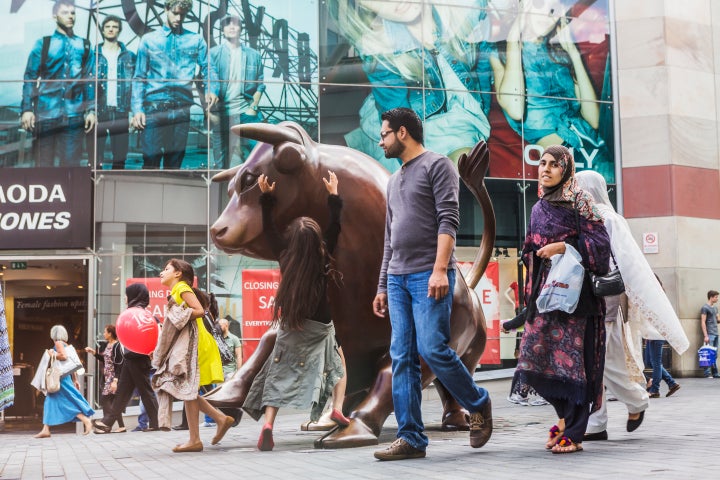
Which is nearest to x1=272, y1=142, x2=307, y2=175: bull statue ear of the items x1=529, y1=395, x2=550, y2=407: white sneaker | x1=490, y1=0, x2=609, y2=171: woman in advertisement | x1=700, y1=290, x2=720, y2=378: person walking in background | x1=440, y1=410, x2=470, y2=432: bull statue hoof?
x1=440, y1=410, x2=470, y2=432: bull statue hoof

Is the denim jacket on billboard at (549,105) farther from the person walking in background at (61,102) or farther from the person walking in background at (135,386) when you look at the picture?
the person walking in background at (135,386)

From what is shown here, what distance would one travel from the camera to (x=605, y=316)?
20.4ft

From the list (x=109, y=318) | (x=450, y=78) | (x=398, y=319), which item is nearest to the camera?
(x=398, y=319)

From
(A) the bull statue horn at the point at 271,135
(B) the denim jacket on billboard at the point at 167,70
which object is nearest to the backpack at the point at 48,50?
(B) the denim jacket on billboard at the point at 167,70

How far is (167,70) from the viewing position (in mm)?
17688

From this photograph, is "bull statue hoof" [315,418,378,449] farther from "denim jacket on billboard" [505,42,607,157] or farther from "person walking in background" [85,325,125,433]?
"denim jacket on billboard" [505,42,607,157]

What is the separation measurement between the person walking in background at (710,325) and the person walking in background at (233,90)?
8.67m

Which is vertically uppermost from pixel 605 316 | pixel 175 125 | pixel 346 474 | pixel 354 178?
pixel 175 125

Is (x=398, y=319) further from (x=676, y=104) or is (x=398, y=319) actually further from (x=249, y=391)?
(x=676, y=104)

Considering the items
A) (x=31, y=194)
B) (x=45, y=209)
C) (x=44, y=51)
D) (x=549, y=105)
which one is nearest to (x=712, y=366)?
(x=549, y=105)

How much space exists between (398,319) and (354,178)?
5.91 feet

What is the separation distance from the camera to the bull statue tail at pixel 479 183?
23.5 ft

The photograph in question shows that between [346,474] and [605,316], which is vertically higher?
[605,316]

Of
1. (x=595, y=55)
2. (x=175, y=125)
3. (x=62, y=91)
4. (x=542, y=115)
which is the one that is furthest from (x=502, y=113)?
(x=62, y=91)
